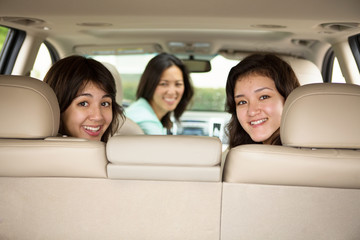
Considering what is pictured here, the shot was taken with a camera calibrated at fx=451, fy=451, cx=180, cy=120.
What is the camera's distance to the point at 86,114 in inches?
111

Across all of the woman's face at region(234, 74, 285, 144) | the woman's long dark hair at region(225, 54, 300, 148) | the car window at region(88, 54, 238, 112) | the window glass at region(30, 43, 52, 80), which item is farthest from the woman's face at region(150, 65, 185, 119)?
the woman's face at region(234, 74, 285, 144)

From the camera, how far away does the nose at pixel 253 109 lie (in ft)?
8.89

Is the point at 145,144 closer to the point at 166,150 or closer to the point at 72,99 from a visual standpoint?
the point at 166,150

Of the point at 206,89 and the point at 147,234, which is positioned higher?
the point at 206,89

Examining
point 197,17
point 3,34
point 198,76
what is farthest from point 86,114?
point 198,76

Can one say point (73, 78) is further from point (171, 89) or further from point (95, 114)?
point (171, 89)

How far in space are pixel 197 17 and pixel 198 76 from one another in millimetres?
1922

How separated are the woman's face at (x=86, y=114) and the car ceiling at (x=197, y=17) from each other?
857 mm

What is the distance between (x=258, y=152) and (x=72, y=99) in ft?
4.43

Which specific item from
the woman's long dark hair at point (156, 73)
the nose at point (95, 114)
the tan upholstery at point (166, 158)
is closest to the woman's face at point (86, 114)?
the nose at point (95, 114)

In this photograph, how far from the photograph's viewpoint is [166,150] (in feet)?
6.18

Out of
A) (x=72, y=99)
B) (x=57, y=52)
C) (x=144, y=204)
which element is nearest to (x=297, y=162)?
(x=144, y=204)

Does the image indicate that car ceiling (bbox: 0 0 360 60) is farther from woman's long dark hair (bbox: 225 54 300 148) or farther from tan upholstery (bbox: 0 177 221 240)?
tan upholstery (bbox: 0 177 221 240)

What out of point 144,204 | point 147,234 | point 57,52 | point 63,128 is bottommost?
point 147,234
